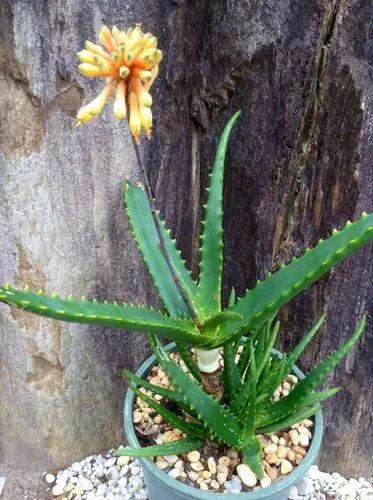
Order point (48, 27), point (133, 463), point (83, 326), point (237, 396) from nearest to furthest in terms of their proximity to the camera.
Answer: point (48, 27) → point (237, 396) → point (83, 326) → point (133, 463)

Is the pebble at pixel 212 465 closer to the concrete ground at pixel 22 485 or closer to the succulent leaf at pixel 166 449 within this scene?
the succulent leaf at pixel 166 449

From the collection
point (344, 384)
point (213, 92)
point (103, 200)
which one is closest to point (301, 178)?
point (213, 92)

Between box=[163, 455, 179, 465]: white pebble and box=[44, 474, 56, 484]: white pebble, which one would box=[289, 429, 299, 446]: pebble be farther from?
box=[44, 474, 56, 484]: white pebble

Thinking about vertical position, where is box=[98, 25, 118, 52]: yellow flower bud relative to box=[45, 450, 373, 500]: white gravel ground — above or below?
above

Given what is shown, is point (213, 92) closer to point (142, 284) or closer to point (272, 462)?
point (142, 284)

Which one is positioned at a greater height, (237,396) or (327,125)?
(327,125)

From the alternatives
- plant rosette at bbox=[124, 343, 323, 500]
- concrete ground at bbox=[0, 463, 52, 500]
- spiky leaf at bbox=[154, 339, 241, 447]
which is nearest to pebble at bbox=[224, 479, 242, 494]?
plant rosette at bbox=[124, 343, 323, 500]

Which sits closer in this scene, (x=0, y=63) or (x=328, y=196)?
(x=0, y=63)
